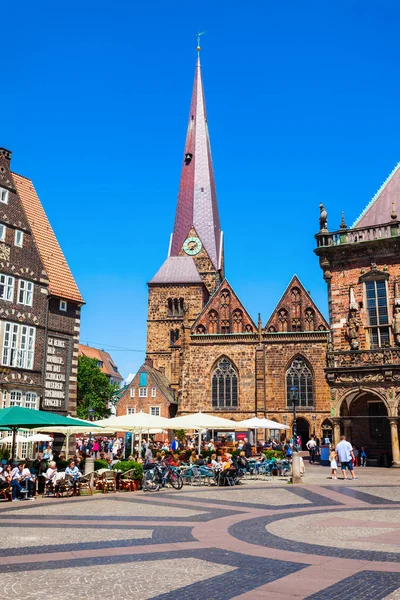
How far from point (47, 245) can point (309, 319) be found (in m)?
27.3

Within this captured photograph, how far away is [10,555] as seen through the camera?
816 cm

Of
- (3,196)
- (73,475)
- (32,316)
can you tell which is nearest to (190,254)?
(3,196)

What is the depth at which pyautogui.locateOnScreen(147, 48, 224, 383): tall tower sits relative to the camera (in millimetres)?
65625

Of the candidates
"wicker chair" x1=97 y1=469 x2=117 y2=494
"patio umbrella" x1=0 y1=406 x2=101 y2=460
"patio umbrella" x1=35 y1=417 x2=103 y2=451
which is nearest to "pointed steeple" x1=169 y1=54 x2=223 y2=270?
"patio umbrella" x1=35 y1=417 x2=103 y2=451

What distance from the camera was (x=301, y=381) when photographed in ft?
160

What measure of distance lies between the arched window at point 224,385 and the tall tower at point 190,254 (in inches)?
315

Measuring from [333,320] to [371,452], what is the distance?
678 cm

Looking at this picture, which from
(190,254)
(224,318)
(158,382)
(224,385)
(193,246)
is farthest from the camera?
(193,246)

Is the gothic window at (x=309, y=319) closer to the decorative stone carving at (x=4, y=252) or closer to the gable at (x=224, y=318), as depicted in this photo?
the gable at (x=224, y=318)

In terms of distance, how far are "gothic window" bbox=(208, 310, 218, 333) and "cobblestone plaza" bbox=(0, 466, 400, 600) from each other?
36.9 metres

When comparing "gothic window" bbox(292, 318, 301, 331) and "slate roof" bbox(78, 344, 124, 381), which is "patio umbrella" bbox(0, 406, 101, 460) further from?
"slate roof" bbox(78, 344, 124, 381)

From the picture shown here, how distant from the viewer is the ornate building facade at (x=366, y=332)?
27.8 m

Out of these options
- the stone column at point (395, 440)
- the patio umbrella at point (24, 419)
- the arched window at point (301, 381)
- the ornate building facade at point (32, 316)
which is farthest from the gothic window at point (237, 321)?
the patio umbrella at point (24, 419)

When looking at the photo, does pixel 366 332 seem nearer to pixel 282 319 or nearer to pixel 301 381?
pixel 301 381
